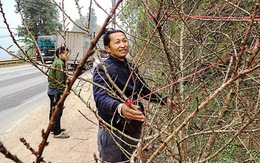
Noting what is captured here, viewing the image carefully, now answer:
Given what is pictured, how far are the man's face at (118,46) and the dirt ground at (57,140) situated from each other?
214 centimetres

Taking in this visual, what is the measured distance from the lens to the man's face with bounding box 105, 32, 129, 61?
7.72ft

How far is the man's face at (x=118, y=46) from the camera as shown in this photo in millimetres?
2354

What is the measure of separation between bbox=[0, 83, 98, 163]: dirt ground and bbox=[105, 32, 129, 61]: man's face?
84.3 inches

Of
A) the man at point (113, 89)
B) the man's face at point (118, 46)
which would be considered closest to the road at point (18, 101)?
the man at point (113, 89)

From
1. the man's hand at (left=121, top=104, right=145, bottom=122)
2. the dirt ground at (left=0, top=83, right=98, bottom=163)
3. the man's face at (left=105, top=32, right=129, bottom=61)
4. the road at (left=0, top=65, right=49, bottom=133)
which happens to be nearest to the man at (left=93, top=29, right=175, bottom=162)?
the man's face at (left=105, top=32, right=129, bottom=61)

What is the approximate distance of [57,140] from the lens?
496cm

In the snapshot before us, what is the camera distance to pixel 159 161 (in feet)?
13.4

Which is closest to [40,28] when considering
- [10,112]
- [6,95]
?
[6,95]

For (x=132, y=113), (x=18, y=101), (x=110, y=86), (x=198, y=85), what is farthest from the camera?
(x=18, y=101)

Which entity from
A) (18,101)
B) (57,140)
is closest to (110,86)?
(57,140)

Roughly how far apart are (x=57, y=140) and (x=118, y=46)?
3.41 metres

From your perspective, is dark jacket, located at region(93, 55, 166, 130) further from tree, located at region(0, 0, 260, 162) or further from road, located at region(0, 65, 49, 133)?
road, located at region(0, 65, 49, 133)

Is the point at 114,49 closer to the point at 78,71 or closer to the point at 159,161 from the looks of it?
the point at 78,71

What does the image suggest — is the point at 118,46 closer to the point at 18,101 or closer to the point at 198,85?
the point at 198,85
